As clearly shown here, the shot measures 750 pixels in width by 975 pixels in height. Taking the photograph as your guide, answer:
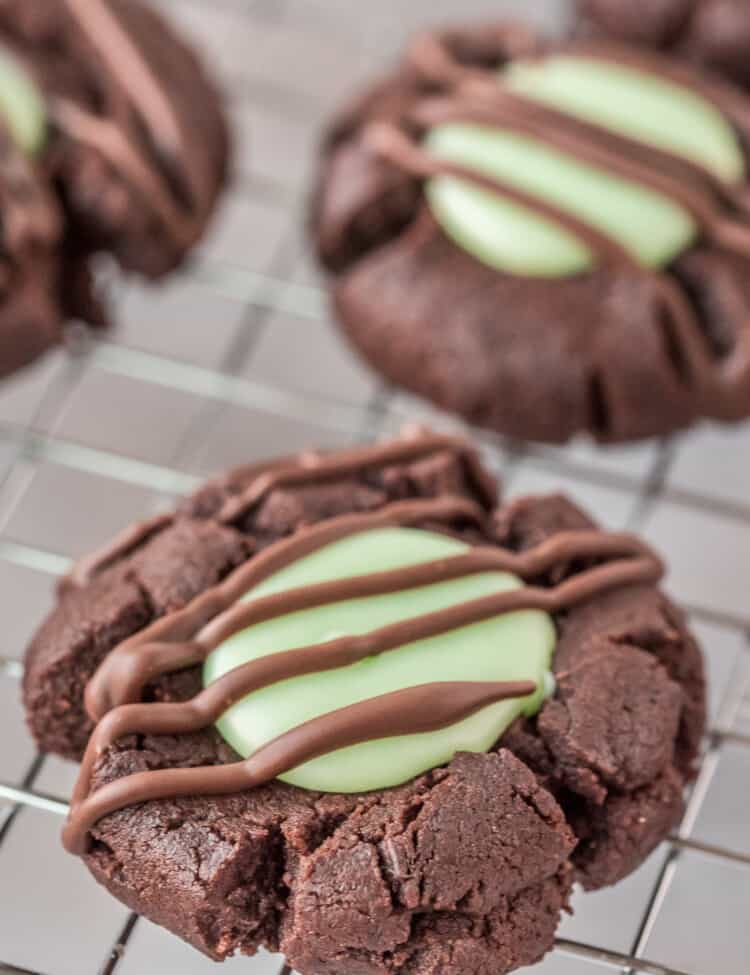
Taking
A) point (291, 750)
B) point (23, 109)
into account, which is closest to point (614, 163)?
point (23, 109)

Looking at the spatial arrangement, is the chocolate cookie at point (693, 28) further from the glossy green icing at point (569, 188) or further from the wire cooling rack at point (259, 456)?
the wire cooling rack at point (259, 456)

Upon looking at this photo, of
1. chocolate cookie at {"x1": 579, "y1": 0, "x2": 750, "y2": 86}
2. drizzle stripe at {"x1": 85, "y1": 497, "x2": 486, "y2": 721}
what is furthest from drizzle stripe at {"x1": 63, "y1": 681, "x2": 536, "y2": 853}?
chocolate cookie at {"x1": 579, "y1": 0, "x2": 750, "y2": 86}

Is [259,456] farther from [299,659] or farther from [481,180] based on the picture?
[299,659]

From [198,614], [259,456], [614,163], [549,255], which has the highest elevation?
[614,163]

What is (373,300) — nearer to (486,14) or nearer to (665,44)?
(665,44)

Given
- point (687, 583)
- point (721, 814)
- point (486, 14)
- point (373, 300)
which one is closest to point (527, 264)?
point (373, 300)

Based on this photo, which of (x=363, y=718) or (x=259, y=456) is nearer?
(x=363, y=718)

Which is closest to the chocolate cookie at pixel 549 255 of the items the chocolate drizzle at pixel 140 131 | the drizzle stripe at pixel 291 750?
the chocolate drizzle at pixel 140 131
